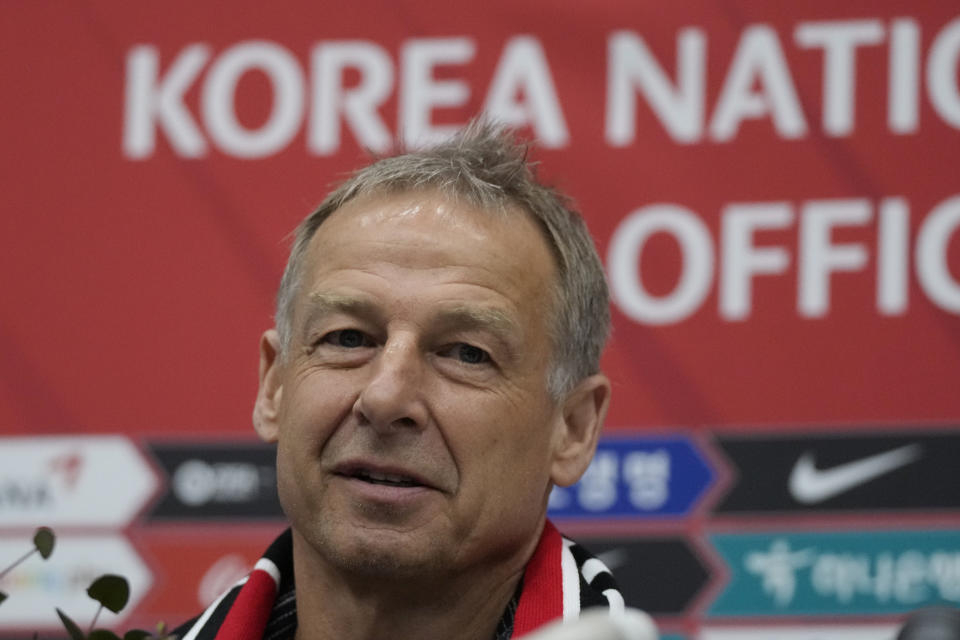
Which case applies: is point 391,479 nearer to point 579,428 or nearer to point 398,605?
point 398,605

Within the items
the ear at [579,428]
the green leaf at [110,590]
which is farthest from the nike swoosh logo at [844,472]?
the green leaf at [110,590]

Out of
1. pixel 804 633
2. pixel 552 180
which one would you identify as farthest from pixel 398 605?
pixel 804 633

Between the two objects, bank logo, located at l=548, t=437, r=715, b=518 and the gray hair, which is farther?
bank logo, located at l=548, t=437, r=715, b=518

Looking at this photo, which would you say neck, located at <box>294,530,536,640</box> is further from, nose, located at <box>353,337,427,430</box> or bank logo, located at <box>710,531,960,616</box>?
bank logo, located at <box>710,531,960,616</box>

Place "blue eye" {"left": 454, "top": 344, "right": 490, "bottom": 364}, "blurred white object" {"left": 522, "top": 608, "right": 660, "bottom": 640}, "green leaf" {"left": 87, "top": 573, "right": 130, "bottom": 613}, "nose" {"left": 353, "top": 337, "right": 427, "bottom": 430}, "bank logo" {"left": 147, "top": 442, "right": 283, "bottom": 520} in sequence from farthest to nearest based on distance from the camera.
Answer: "bank logo" {"left": 147, "top": 442, "right": 283, "bottom": 520}
"blue eye" {"left": 454, "top": 344, "right": 490, "bottom": 364}
"nose" {"left": 353, "top": 337, "right": 427, "bottom": 430}
"green leaf" {"left": 87, "top": 573, "right": 130, "bottom": 613}
"blurred white object" {"left": 522, "top": 608, "right": 660, "bottom": 640}

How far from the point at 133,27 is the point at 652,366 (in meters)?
1.19

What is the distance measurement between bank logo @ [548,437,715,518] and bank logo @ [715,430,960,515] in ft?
0.21

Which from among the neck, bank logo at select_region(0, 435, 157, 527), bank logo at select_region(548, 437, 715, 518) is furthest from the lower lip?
bank logo at select_region(0, 435, 157, 527)

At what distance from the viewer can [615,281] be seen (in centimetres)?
254

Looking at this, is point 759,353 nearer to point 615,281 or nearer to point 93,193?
point 615,281

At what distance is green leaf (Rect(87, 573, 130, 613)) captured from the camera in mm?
1331

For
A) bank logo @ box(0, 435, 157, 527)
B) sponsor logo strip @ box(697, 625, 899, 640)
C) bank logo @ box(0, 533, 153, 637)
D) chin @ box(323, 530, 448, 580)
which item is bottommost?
sponsor logo strip @ box(697, 625, 899, 640)

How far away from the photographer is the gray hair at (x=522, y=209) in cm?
170

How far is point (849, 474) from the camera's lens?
238 centimetres
